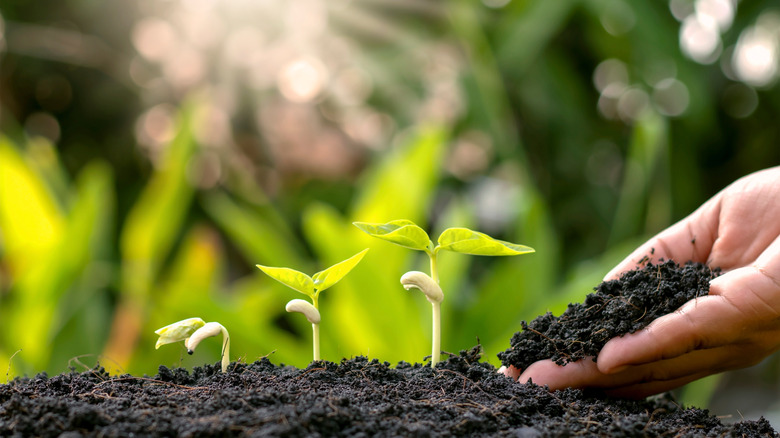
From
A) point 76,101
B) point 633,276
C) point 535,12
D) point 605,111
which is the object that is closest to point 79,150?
point 76,101

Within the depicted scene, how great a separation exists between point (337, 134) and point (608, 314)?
74.2 inches

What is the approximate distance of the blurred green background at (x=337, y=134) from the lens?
4.71 feet

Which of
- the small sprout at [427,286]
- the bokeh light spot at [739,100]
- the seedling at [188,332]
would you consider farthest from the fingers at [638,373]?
the bokeh light spot at [739,100]

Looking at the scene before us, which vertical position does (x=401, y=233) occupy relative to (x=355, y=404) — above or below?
above

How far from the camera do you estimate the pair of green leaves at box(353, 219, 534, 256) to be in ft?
1.73

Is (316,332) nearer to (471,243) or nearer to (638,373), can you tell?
(471,243)

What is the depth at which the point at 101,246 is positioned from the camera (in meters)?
1.86

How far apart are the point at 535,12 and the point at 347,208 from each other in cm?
95

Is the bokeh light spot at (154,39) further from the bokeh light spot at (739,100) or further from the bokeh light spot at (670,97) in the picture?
the bokeh light spot at (739,100)

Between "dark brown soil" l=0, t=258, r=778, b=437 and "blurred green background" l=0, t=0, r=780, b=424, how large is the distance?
2.44 feet

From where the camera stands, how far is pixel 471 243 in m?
0.54

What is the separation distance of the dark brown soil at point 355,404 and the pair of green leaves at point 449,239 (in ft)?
0.43

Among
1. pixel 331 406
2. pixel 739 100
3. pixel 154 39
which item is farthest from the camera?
pixel 154 39

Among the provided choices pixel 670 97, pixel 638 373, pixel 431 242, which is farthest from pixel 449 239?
pixel 670 97
